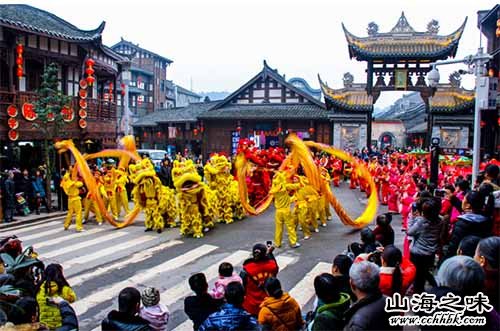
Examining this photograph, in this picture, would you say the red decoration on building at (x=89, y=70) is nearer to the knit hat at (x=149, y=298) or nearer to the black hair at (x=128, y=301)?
the knit hat at (x=149, y=298)

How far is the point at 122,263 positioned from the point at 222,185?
4694 mm

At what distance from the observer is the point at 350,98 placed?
2755cm

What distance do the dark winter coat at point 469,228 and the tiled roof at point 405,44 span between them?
73.7 ft

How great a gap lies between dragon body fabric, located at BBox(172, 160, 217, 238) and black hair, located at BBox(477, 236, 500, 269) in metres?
8.16

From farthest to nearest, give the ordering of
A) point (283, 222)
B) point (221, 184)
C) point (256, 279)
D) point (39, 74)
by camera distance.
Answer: point (39, 74)
point (221, 184)
point (283, 222)
point (256, 279)

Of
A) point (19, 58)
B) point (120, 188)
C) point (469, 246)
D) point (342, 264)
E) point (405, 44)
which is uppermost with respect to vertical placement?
point (405, 44)

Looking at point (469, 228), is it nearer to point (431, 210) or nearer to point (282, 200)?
point (431, 210)

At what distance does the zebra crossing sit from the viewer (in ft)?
23.9

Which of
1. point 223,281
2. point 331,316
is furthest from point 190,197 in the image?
point 331,316

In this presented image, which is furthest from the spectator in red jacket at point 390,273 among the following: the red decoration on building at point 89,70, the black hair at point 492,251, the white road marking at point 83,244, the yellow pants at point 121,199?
the red decoration on building at point 89,70

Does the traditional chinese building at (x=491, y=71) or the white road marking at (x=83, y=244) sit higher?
the traditional chinese building at (x=491, y=71)

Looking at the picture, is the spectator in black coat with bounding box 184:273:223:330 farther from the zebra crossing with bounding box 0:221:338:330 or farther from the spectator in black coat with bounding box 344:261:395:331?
the zebra crossing with bounding box 0:221:338:330

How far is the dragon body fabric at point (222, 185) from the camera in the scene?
13359 mm

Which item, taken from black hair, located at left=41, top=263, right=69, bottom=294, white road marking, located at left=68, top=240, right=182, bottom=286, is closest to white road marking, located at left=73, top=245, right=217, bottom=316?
white road marking, located at left=68, top=240, right=182, bottom=286
